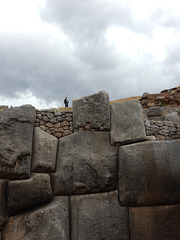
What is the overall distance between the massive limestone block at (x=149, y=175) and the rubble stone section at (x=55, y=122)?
141 centimetres

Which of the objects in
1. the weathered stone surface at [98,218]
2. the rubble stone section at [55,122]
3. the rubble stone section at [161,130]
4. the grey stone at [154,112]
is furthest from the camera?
the grey stone at [154,112]

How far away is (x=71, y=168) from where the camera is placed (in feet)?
14.1

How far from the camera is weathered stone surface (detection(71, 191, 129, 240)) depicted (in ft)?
13.4

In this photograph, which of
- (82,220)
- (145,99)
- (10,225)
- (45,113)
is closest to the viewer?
(10,225)

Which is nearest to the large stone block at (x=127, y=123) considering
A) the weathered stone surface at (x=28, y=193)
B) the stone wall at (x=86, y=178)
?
the stone wall at (x=86, y=178)

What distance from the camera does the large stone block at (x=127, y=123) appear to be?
14.5 feet

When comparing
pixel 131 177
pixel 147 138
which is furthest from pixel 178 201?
pixel 147 138

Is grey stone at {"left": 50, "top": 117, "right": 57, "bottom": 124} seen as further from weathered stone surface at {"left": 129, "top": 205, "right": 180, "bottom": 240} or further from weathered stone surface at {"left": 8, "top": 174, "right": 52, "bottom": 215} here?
weathered stone surface at {"left": 129, "top": 205, "right": 180, "bottom": 240}

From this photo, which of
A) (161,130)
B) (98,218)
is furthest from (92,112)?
(98,218)

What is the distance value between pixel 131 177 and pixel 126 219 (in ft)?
2.89

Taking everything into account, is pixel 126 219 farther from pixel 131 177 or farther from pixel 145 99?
pixel 145 99

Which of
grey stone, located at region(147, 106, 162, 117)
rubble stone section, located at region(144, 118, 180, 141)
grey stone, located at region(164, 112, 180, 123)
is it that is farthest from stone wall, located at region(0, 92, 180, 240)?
grey stone, located at region(147, 106, 162, 117)

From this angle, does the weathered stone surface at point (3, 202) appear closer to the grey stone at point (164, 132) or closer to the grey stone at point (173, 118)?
the grey stone at point (164, 132)

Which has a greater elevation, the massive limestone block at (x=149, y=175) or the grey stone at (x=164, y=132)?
the grey stone at (x=164, y=132)
